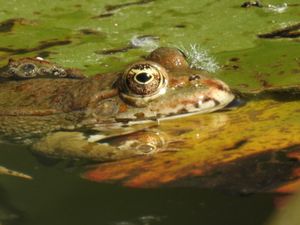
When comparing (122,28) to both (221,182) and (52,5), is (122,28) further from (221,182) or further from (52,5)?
(221,182)

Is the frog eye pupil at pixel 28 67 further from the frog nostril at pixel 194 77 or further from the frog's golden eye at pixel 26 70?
the frog nostril at pixel 194 77

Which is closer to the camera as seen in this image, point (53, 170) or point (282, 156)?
point (282, 156)

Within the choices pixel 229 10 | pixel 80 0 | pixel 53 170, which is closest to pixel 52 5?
pixel 80 0

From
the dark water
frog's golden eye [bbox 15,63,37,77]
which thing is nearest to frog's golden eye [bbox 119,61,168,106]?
the dark water

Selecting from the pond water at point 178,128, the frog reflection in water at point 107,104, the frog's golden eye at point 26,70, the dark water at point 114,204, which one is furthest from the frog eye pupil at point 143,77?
the frog's golden eye at point 26,70

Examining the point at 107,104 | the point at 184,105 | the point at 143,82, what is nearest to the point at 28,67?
the point at 107,104

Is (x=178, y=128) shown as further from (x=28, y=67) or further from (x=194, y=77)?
(x=28, y=67)

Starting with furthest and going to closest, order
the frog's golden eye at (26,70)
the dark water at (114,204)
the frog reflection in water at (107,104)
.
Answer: the frog's golden eye at (26,70) → the frog reflection in water at (107,104) → the dark water at (114,204)

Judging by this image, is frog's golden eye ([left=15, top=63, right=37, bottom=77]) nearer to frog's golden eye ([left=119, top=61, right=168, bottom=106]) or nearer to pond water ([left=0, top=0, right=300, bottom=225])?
pond water ([left=0, top=0, right=300, bottom=225])
